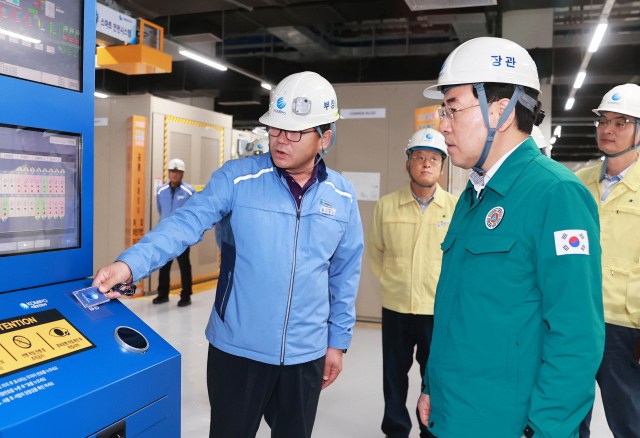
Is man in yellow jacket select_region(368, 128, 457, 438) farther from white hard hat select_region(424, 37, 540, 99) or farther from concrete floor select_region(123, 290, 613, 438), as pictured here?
white hard hat select_region(424, 37, 540, 99)

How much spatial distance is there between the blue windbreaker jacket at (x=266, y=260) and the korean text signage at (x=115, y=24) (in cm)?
427

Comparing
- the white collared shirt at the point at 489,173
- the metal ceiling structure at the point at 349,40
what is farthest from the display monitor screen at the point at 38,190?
the metal ceiling structure at the point at 349,40

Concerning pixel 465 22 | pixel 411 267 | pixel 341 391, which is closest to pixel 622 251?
pixel 411 267

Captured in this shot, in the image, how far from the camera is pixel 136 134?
6.62m

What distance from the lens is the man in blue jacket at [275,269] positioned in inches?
67.3

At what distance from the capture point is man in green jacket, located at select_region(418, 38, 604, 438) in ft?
3.62

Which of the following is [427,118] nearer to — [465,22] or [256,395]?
[256,395]

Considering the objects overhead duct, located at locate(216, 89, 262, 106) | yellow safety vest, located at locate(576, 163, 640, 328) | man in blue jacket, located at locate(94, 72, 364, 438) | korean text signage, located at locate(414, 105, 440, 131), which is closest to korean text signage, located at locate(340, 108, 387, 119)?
korean text signage, located at locate(414, 105, 440, 131)

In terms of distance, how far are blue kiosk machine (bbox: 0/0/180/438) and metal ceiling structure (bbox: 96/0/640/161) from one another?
207 inches

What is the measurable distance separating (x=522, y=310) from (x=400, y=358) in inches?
69.8

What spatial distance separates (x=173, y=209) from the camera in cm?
623

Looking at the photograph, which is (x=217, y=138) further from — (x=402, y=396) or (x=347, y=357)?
(x=402, y=396)

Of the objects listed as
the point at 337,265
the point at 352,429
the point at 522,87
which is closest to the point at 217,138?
the point at 352,429

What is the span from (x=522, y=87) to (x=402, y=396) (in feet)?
6.79
